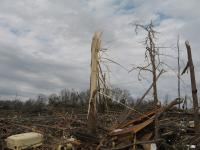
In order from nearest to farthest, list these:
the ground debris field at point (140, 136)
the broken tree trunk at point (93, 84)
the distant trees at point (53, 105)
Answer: the ground debris field at point (140, 136) → the broken tree trunk at point (93, 84) → the distant trees at point (53, 105)

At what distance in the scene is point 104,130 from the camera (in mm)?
9719

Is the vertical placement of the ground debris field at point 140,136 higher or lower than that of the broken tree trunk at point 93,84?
lower

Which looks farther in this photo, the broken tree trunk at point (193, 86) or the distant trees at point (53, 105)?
the distant trees at point (53, 105)

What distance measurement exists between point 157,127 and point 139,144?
21.6 inches

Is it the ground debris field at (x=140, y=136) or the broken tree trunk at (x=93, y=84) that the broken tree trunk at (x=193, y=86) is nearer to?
the ground debris field at (x=140, y=136)

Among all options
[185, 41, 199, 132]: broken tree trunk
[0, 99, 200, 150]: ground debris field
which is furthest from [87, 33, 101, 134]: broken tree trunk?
[185, 41, 199, 132]: broken tree trunk

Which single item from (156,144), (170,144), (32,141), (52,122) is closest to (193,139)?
(170,144)

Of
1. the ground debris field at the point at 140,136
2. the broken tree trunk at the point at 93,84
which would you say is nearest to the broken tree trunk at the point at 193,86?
the ground debris field at the point at 140,136

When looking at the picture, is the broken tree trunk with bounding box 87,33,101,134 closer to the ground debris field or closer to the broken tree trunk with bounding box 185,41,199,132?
the ground debris field

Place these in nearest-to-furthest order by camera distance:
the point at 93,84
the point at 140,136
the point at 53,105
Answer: the point at 140,136, the point at 93,84, the point at 53,105

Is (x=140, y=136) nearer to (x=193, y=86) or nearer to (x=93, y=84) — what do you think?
(x=93, y=84)

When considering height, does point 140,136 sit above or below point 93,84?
below

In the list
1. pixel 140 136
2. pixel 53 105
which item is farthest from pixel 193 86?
pixel 53 105

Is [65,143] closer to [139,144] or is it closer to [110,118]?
[139,144]
